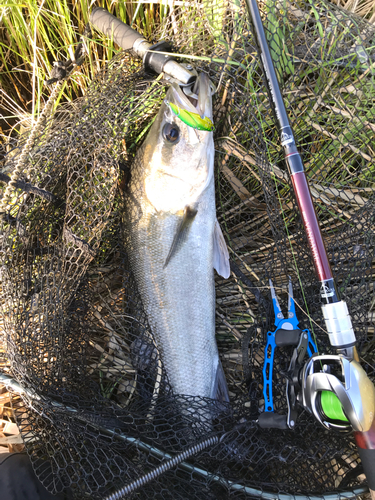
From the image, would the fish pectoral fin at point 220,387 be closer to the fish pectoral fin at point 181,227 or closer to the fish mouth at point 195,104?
the fish pectoral fin at point 181,227

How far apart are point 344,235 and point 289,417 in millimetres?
1116

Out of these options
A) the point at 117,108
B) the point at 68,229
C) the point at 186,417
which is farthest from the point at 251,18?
the point at 186,417

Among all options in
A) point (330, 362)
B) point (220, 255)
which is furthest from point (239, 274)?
point (330, 362)

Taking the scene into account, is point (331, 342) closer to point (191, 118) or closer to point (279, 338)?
point (279, 338)

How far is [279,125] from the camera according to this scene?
5.94 ft

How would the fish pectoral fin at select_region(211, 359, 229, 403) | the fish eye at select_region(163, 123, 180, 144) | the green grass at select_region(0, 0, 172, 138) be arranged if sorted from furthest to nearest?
1. the green grass at select_region(0, 0, 172, 138)
2. the fish pectoral fin at select_region(211, 359, 229, 403)
3. the fish eye at select_region(163, 123, 180, 144)

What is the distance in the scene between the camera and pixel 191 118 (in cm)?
197

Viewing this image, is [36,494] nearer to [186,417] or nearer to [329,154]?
[186,417]

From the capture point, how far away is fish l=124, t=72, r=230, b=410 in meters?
2.08

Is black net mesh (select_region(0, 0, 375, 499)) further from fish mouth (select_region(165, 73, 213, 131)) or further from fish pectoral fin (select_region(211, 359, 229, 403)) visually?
fish mouth (select_region(165, 73, 213, 131))

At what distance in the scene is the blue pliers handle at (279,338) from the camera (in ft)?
6.41

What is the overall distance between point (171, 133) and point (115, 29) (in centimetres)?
74

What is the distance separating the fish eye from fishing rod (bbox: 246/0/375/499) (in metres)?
0.57

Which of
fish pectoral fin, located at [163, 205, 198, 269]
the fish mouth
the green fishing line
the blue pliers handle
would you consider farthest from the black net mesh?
the green fishing line
